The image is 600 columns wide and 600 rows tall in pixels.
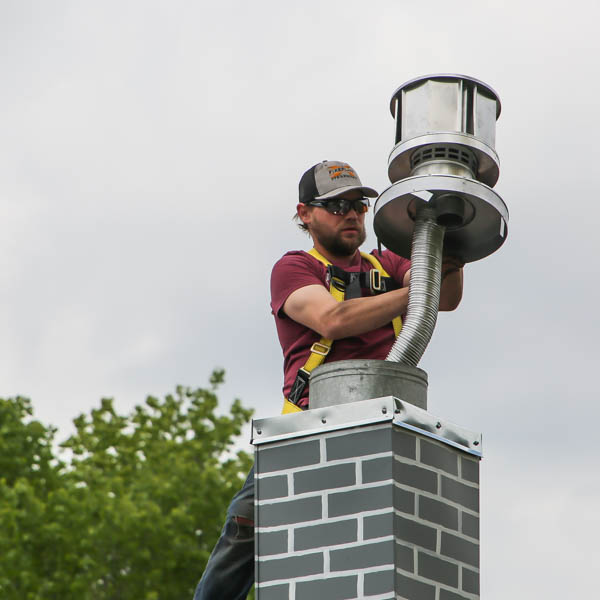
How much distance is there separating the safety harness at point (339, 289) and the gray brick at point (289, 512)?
65 centimetres

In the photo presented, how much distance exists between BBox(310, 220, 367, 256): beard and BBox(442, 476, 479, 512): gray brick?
5.02 feet

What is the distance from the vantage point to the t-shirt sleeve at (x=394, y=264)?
7.29m

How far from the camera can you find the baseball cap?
7137 mm

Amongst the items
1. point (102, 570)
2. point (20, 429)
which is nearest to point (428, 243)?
point (102, 570)

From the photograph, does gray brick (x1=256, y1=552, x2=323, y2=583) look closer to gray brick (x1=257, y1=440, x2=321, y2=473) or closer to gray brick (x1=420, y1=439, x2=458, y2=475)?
gray brick (x1=257, y1=440, x2=321, y2=473)

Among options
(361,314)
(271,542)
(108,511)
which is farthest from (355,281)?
(108,511)

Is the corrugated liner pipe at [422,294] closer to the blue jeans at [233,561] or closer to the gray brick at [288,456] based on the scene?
the gray brick at [288,456]

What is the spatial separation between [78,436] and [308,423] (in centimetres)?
2390

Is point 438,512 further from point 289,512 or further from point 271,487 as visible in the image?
point 271,487

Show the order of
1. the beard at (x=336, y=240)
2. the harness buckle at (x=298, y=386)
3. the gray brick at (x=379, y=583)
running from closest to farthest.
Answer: the gray brick at (x=379, y=583)
the harness buckle at (x=298, y=386)
the beard at (x=336, y=240)

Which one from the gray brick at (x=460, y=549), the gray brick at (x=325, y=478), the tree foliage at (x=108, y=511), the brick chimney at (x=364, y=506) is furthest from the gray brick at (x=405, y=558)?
the tree foliage at (x=108, y=511)

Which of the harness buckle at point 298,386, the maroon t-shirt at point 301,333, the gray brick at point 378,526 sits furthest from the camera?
the maroon t-shirt at point 301,333

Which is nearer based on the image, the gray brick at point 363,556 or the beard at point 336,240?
the gray brick at point 363,556

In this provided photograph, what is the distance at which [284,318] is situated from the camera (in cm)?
695
